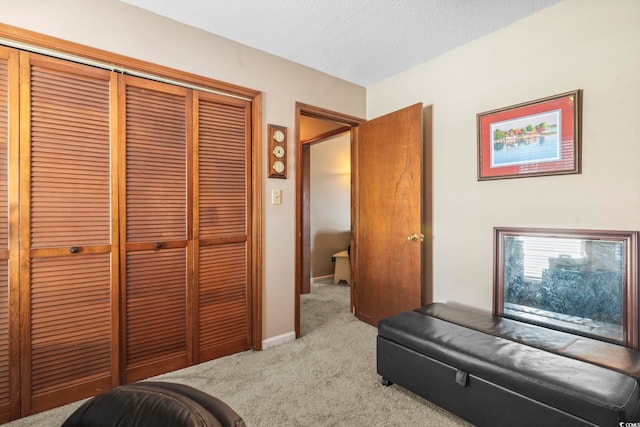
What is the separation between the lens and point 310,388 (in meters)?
1.97

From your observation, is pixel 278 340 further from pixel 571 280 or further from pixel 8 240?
pixel 571 280

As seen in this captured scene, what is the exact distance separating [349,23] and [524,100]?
130 centimetres

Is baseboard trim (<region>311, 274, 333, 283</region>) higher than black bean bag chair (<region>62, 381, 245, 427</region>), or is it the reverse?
black bean bag chair (<region>62, 381, 245, 427</region>)

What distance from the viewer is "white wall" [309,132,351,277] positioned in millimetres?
4930

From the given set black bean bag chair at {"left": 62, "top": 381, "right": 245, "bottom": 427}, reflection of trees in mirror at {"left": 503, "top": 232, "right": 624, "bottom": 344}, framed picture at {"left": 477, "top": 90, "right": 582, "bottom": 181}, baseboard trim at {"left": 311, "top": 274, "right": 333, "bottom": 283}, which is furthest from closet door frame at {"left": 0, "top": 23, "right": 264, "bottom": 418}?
baseboard trim at {"left": 311, "top": 274, "right": 333, "bottom": 283}

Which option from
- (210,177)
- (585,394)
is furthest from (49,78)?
(585,394)

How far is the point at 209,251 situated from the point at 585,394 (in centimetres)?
218

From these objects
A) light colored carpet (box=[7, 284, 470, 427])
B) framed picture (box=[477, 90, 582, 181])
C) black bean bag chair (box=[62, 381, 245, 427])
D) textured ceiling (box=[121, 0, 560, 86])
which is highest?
textured ceiling (box=[121, 0, 560, 86])

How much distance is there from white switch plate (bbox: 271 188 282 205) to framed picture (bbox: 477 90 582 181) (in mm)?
1558

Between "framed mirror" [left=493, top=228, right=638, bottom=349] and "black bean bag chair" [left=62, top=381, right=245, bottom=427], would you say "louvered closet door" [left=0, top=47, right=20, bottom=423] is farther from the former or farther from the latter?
"framed mirror" [left=493, top=228, right=638, bottom=349]

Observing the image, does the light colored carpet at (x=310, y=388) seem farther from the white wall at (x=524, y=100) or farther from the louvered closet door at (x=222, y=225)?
the white wall at (x=524, y=100)

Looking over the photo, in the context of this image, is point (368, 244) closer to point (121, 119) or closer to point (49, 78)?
point (121, 119)

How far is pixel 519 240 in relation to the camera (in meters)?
2.15

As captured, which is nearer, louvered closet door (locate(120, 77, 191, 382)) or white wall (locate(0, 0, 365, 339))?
white wall (locate(0, 0, 365, 339))
